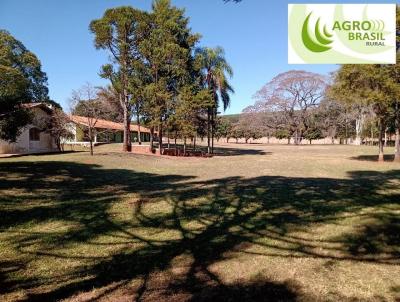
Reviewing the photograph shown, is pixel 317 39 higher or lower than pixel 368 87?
higher

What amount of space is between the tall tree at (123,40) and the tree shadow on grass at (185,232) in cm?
2231

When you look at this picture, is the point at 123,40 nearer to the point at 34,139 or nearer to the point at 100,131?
the point at 34,139

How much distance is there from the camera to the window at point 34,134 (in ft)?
116

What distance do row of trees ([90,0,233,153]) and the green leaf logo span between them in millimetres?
18762

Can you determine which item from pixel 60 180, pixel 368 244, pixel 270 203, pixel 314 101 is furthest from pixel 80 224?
pixel 314 101

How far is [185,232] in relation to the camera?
8.25 metres

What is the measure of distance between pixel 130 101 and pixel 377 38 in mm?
22825

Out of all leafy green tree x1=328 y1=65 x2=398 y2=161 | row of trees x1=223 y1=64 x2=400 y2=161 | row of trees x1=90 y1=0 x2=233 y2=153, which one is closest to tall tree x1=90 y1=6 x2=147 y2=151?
row of trees x1=90 y1=0 x2=233 y2=153

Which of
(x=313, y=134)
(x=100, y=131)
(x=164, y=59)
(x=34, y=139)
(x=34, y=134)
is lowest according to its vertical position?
(x=34, y=139)

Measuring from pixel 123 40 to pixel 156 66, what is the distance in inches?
167

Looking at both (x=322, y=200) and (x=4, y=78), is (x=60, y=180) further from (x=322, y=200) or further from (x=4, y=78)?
(x=322, y=200)

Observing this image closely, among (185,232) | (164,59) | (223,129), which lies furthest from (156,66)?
(223,129)

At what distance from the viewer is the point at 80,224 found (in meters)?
9.00

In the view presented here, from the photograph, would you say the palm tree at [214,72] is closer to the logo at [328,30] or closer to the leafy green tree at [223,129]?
the logo at [328,30]
